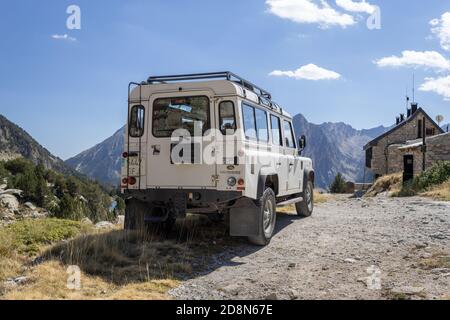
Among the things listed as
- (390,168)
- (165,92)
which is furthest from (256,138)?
(390,168)

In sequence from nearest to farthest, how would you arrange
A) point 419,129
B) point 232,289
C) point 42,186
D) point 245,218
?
point 232,289, point 245,218, point 419,129, point 42,186

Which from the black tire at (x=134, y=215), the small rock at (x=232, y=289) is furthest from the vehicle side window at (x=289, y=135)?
the small rock at (x=232, y=289)

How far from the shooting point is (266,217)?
26.4 feet

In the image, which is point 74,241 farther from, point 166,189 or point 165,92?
point 165,92

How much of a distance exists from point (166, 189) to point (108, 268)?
6.04 feet

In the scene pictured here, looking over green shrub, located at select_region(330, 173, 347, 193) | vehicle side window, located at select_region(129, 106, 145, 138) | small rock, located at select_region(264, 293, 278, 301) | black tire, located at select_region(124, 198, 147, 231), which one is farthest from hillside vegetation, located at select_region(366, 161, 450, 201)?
green shrub, located at select_region(330, 173, 347, 193)

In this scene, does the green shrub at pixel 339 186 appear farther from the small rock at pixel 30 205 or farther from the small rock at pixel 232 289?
the small rock at pixel 232 289

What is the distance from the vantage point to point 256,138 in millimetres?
7871

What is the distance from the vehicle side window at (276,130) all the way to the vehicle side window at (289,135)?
505 millimetres

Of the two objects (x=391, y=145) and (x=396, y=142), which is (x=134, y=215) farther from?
(x=396, y=142)

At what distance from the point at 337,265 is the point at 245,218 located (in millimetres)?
1758

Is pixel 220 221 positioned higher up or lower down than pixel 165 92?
lower down

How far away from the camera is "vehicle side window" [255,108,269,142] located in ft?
26.5

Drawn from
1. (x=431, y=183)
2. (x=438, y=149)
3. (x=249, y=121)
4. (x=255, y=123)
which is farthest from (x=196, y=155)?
(x=438, y=149)
